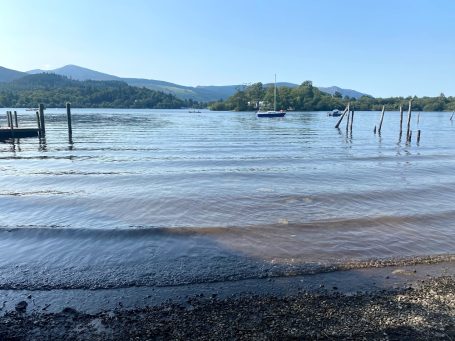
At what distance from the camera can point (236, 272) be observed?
8.91 metres

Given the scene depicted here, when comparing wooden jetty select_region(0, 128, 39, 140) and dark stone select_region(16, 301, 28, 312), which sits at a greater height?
wooden jetty select_region(0, 128, 39, 140)

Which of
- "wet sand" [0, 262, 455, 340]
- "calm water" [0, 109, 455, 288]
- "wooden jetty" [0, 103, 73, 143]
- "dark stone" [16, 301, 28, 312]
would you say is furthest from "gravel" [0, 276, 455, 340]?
"wooden jetty" [0, 103, 73, 143]

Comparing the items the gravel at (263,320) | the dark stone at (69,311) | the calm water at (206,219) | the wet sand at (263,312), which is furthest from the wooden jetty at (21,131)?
the gravel at (263,320)

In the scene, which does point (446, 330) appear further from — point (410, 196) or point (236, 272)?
point (410, 196)

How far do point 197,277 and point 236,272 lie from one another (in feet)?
3.07

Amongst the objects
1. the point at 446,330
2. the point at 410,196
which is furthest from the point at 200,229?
the point at 410,196

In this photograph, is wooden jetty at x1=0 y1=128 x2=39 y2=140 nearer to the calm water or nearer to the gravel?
the calm water

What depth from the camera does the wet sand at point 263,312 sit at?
612cm

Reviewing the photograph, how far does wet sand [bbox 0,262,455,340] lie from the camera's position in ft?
20.1

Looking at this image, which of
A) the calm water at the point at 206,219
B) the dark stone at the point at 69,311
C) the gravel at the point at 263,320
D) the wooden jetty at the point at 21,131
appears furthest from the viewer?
the wooden jetty at the point at 21,131

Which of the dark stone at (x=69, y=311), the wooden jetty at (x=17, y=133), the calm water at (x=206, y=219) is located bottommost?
the calm water at (x=206, y=219)

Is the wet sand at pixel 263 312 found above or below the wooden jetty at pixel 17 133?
below

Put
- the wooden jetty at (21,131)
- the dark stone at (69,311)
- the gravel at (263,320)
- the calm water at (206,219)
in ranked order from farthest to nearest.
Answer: the wooden jetty at (21,131) < the calm water at (206,219) < the dark stone at (69,311) < the gravel at (263,320)

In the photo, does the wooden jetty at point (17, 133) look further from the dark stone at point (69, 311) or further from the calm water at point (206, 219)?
the dark stone at point (69, 311)
